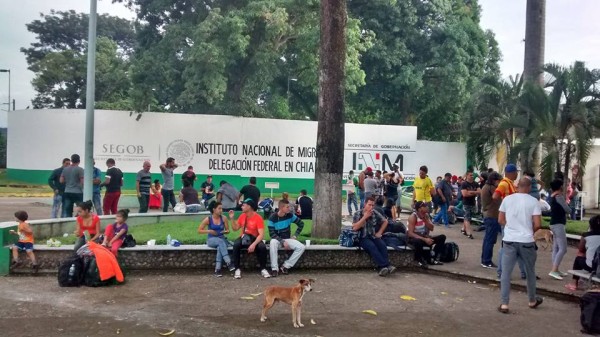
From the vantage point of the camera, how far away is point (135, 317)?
23.3 feet

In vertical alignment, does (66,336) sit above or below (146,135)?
below

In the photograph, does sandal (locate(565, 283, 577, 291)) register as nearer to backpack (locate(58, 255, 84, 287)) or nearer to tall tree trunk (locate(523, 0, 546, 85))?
backpack (locate(58, 255, 84, 287))

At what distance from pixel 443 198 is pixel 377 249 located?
22.2 feet

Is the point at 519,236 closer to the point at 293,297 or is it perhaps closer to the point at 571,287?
the point at 571,287

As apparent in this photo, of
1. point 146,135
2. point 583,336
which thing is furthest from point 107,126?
point 583,336

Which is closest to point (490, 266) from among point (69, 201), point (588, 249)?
point (588, 249)

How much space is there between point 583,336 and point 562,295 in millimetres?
1735

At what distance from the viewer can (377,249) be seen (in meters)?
9.81

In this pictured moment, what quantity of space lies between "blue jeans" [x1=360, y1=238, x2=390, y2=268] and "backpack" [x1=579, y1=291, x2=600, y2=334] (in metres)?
3.39

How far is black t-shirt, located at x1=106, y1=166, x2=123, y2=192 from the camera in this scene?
13.6m

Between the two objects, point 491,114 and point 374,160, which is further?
point 374,160

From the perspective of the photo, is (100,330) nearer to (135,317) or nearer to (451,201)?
(135,317)

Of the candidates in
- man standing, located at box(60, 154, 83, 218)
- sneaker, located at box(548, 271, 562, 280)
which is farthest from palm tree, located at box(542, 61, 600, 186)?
man standing, located at box(60, 154, 83, 218)

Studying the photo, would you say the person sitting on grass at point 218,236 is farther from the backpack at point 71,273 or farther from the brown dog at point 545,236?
the brown dog at point 545,236
